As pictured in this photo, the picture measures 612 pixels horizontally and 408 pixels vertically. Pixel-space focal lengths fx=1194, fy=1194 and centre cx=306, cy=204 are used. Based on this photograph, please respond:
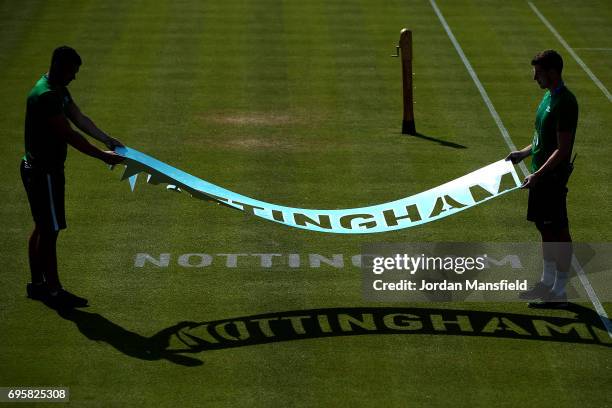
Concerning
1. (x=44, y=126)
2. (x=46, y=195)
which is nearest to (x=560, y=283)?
(x=46, y=195)

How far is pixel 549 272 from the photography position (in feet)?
40.3

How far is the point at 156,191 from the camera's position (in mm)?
15984

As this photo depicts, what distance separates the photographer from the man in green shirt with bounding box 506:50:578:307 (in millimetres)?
11391

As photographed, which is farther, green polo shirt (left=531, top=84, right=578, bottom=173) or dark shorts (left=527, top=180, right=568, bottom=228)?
dark shorts (left=527, top=180, right=568, bottom=228)

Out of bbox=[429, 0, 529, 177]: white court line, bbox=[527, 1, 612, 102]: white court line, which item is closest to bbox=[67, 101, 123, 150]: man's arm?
bbox=[429, 0, 529, 177]: white court line

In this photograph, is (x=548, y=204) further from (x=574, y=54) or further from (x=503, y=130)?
(x=574, y=54)

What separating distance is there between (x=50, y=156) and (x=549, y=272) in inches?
204

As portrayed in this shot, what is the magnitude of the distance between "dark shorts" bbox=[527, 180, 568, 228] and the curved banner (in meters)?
0.32

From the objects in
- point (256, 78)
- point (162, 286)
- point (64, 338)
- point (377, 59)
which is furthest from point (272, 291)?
point (377, 59)

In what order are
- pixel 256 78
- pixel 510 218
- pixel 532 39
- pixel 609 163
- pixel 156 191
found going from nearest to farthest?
pixel 510 218 → pixel 156 191 → pixel 609 163 → pixel 256 78 → pixel 532 39

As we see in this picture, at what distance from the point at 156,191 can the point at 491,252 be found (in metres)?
4.81

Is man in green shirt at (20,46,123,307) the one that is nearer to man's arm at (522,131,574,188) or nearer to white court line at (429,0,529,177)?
man's arm at (522,131,574,188)

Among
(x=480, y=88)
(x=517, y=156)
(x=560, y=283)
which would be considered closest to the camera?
(x=560, y=283)

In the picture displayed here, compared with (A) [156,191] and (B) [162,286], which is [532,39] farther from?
(B) [162,286]
